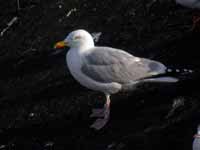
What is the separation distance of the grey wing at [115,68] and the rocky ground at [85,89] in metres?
0.47

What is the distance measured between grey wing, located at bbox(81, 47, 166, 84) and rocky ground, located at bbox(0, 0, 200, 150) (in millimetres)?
472

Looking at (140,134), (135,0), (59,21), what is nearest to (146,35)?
(135,0)

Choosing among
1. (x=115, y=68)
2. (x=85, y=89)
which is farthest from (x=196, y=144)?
(x=85, y=89)

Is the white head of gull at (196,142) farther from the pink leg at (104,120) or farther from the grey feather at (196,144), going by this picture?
the pink leg at (104,120)

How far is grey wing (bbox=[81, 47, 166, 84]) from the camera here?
22.2 feet

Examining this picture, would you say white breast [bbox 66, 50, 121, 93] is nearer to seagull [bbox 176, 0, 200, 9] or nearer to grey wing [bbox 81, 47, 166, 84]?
grey wing [bbox 81, 47, 166, 84]

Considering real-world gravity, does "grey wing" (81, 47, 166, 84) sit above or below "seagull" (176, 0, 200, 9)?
below

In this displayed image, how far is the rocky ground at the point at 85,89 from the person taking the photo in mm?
6590

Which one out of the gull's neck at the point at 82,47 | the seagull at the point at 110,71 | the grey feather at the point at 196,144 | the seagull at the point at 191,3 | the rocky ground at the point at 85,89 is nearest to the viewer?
the grey feather at the point at 196,144

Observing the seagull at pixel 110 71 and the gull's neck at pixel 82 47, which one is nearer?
the seagull at pixel 110 71

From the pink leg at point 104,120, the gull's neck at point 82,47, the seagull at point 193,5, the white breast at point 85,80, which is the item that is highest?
the seagull at point 193,5

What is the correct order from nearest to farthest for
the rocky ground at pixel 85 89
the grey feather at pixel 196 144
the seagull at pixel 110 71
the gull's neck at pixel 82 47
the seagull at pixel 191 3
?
the grey feather at pixel 196 144 < the rocky ground at pixel 85 89 < the seagull at pixel 110 71 < the gull's neck at pixel 82 47 < the seagull at pixel 191 3

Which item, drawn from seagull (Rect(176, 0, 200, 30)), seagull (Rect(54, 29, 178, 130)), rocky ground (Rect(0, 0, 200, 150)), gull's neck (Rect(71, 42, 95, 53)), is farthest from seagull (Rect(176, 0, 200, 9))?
gull's neck (Rect(71, 42, 95, 53))

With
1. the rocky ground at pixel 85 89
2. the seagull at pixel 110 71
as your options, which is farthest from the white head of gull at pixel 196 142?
the seagull at pixel 110 71
